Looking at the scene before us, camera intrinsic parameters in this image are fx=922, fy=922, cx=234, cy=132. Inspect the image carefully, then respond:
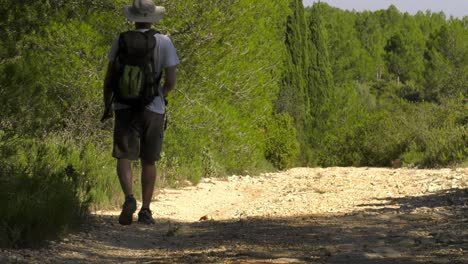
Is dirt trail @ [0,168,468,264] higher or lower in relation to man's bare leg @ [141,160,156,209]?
lower

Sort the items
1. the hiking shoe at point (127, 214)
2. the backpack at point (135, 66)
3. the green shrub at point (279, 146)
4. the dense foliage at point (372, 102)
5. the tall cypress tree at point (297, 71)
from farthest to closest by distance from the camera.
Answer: the tall cypress tree at point (297, 71) < the green shrub at point (279, 146) < the dense foliage at point (372, 102) < the hiking shoe at point (127, 214) < the backpack at point (135, 66)

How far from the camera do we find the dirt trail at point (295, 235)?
24.0 ft

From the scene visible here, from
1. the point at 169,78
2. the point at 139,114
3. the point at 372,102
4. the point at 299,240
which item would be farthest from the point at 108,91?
the point at 372,102

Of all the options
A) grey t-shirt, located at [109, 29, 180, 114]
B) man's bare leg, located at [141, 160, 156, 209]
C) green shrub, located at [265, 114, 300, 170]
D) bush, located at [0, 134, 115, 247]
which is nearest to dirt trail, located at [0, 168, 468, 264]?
bush, located at [0, 134, 115, 247]

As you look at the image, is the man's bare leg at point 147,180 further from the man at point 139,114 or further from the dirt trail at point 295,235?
the dirt trail at point 295,235

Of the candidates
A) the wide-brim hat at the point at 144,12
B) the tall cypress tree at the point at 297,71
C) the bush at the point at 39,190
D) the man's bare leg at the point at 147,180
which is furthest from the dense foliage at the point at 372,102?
the wide-brim hat at the point at 144,12

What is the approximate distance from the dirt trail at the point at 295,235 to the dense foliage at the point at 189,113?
1.76 ft

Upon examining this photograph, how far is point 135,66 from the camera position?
8289 millimetres

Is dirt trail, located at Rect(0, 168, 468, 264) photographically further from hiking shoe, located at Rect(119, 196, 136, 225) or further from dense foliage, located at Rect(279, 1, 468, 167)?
dense foliage, located at Rect(279, 1, 468, 167)

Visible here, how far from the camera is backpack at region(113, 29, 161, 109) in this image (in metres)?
8.27

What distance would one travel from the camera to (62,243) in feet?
29.1

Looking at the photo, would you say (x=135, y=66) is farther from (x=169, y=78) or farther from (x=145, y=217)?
(x=145, y=217)

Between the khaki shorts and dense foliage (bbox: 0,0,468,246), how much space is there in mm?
961

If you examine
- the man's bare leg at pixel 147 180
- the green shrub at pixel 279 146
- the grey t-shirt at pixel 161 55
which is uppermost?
the grey t-shirt at pixel 161 55
